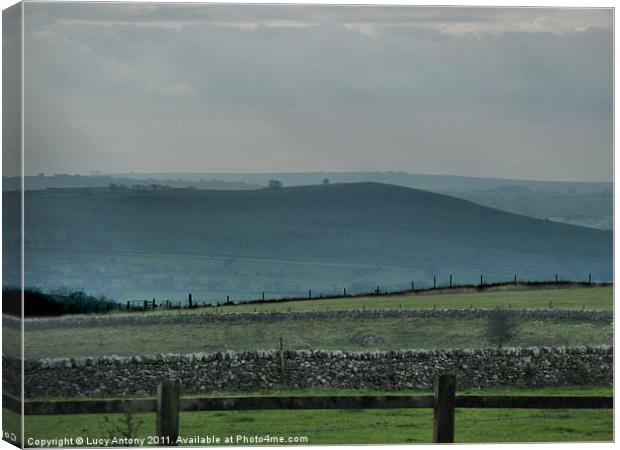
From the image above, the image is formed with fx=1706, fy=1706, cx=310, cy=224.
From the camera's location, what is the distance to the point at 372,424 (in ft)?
73.7

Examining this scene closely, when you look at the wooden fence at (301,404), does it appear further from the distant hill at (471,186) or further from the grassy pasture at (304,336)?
the distant hill at (471,186)

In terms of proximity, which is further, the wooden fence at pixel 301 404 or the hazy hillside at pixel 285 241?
the hazy hillside at pixel 285 241

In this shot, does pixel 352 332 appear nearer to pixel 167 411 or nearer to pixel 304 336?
pixel 304 336

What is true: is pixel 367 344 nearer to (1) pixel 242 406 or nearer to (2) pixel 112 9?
(1) pixel 242 406

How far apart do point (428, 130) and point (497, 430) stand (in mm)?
4120

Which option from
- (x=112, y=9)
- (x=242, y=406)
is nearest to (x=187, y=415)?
(x=242, y=406)

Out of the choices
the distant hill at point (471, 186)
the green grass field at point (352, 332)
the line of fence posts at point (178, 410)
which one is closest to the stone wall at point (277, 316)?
the green grass field at point (352, 332)

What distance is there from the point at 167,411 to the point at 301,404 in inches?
69.9

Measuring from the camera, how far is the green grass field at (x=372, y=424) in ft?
71.9

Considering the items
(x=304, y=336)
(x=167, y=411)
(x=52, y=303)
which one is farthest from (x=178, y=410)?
(x=52, y=303)

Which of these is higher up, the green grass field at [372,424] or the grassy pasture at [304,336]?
the grassy pasture at [304,336]

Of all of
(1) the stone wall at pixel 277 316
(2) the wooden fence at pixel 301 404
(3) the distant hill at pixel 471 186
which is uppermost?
(3) the distant hill at pixel 471 186

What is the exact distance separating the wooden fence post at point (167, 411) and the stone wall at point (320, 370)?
0.58 ft

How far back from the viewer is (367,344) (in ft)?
74.6
